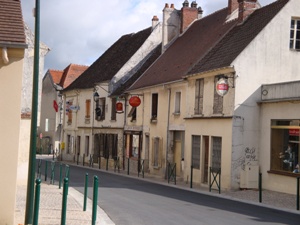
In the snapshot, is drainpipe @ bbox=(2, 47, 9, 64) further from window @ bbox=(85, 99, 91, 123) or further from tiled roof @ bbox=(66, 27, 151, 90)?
window @ bbox=(85, 99, 91, 123)

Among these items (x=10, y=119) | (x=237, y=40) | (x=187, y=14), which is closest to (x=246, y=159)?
(x=237, y=40)

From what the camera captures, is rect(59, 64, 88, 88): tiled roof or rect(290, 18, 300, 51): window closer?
rect(290, 18, 300, 51): window

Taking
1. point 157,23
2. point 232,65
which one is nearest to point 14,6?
point 232,65

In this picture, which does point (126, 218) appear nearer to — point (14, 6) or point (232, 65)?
point (14, 6)

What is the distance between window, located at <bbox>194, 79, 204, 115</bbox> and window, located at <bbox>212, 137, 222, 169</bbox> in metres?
1.95

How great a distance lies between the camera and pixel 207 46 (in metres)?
27.1

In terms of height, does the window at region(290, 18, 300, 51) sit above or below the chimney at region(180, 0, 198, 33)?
below

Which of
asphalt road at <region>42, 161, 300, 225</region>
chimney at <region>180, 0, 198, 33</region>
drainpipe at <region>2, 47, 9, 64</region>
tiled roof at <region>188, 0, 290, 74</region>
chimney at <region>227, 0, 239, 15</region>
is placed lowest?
asphalt road at <region>42, 161, 300, 225</region>

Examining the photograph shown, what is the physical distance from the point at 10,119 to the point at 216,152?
13577 mm

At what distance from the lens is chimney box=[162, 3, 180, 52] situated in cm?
3366

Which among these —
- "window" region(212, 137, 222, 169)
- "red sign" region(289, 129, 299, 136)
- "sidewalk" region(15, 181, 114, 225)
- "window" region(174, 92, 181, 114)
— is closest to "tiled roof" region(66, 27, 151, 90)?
"window" region(174, 92, 181, 114)

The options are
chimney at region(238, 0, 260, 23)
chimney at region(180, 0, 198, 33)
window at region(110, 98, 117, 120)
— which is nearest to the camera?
chimney at region(238, 0, 260, 23)

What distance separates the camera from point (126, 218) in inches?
496

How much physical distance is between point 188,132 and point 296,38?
21.6ft
